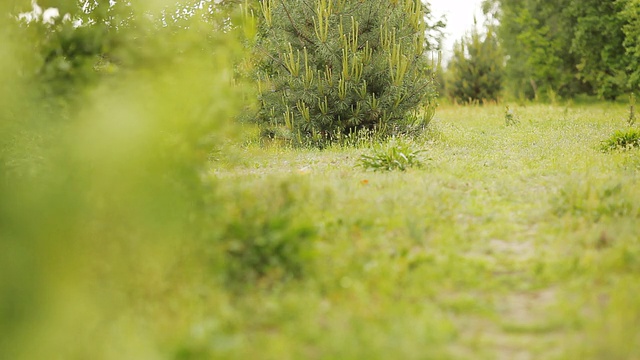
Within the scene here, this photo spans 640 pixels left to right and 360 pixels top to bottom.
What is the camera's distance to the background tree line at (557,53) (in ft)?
87.5

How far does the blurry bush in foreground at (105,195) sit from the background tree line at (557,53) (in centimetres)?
2240

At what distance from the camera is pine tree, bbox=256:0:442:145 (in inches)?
506

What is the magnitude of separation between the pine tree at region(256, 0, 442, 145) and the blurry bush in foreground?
25.9 ft

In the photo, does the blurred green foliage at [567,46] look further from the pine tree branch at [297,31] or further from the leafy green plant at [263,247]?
the leafy green plant at [263,247]

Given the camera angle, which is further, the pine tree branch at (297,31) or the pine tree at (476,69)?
the pine tree at (476,69)

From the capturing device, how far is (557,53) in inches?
1214

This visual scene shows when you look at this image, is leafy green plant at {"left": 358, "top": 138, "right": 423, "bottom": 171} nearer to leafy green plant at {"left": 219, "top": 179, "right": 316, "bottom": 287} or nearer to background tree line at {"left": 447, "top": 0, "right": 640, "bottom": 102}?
leafy green plant at {"left": 219, "top": 179, "right": 316, "bottom": 287}

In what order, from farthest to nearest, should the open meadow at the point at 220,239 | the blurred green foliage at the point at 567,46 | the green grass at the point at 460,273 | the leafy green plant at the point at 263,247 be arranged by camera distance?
the blurred green foliage at the point at 567,46
the leafy green plant at the point at 263,247
the open meadow at the point at 220,239
the green grass at the point at 460,273

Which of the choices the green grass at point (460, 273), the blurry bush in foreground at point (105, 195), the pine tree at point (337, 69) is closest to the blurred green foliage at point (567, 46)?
the pine tree at point (337, 69)

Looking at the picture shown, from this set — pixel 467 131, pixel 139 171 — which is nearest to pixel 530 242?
pixel 139 171

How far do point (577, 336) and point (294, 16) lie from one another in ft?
36.3

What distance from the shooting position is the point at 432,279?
A: 176 inches

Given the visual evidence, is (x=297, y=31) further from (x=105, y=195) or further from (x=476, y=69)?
(x=476, y=69)

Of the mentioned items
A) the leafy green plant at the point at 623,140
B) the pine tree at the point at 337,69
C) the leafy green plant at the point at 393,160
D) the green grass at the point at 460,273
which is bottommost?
the green grass at the point at 460,273
